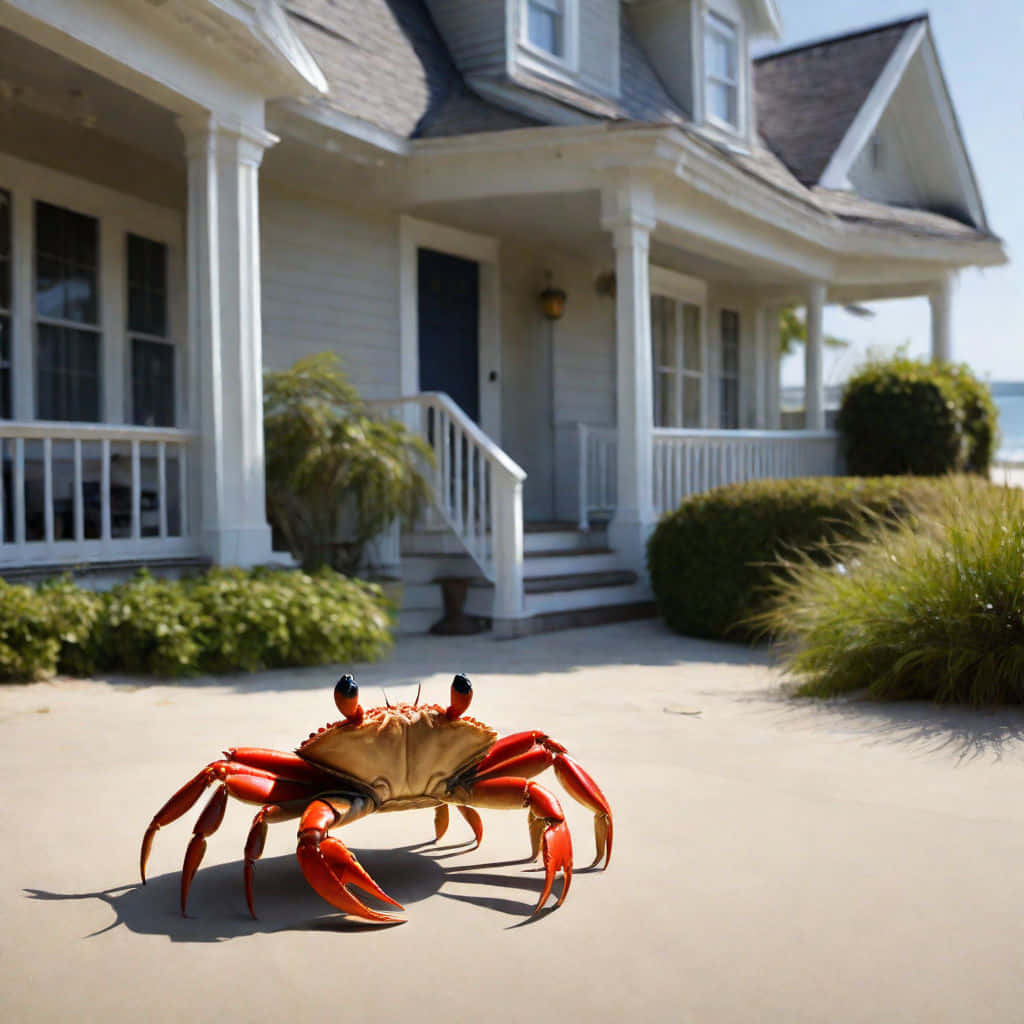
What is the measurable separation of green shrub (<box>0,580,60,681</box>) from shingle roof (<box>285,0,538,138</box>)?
4.44 m

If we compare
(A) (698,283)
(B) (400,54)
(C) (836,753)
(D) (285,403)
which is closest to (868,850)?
(C) (836,753)

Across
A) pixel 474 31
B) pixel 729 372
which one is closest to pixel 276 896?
pixel 474 31

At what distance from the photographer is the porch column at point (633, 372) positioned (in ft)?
31.0

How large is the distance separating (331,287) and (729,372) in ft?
22.2

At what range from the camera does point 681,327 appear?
13359mm

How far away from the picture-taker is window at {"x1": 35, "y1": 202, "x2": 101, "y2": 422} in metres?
7.79

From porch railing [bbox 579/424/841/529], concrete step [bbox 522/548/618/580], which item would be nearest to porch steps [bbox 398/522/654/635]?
concrete step [bbox 522/548/618/580]

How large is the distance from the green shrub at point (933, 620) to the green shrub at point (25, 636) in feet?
12.4

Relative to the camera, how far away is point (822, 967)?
2252 mm

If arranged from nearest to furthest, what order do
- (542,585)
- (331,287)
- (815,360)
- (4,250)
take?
(4,250) < (542,585) < (331,287) < (815,360)

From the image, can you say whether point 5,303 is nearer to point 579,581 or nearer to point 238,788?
point 579,581

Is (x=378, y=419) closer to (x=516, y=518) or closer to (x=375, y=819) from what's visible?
(x=516, y=518)

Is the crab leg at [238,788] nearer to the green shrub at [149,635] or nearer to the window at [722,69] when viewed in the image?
the green shrub at [149,635]

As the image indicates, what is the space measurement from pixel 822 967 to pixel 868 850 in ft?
2.85
